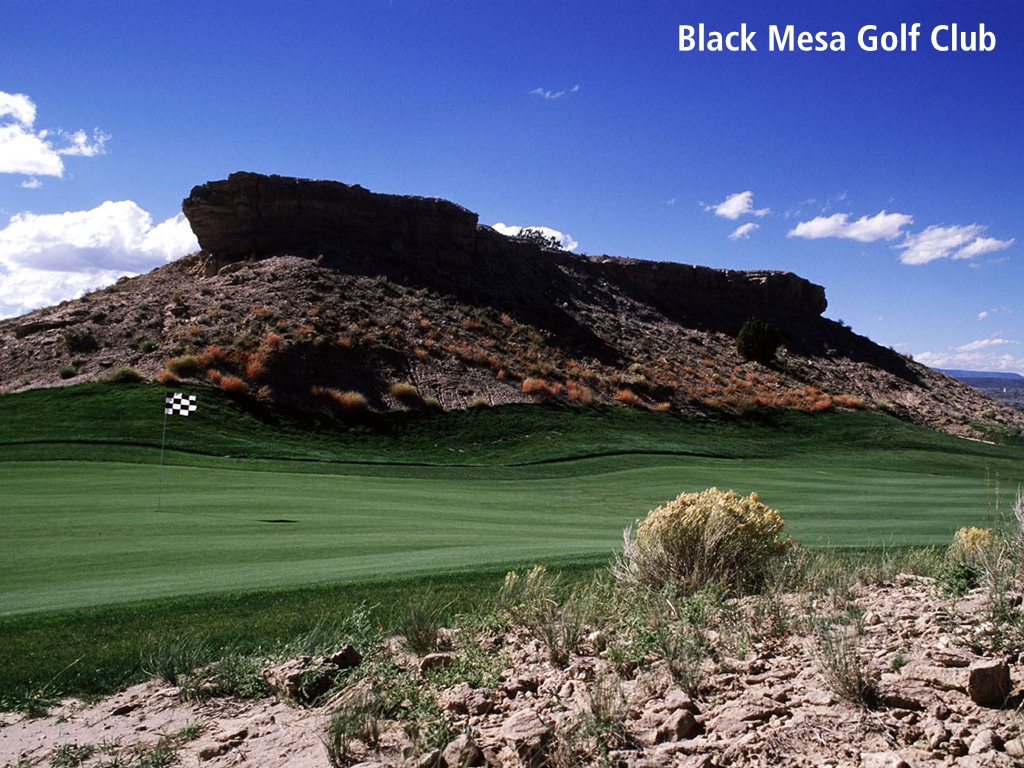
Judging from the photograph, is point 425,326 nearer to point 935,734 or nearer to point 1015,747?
point 935,734

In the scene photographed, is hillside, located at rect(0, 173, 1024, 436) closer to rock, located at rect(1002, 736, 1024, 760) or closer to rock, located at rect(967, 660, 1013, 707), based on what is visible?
rock, located at rect(967, 660, 1013, 707)

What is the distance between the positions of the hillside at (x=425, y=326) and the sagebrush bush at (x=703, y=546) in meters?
29.1

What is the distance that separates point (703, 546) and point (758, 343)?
5494cm

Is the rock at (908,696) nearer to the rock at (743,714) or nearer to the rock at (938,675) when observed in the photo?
the rock at (938,675)

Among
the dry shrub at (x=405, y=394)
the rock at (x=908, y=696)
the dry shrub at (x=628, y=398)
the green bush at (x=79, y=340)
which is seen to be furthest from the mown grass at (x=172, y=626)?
→ the dry shrub at (x=628, y=398)

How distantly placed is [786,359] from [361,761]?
62887mm

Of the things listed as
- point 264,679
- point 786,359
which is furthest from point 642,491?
point 786,359

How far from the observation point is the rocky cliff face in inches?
1957

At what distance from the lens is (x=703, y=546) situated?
7.89 meters

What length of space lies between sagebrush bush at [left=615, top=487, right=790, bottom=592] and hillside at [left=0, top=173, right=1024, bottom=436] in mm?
29124

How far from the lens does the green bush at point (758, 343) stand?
2363 inches

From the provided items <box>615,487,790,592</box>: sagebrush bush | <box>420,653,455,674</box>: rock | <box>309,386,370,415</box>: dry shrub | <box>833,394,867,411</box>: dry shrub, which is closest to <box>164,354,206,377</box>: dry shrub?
<box>309,386,370,415</box>: dry shrub

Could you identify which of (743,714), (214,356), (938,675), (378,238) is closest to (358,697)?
(743,714)

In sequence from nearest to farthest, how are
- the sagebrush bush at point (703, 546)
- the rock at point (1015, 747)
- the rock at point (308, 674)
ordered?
1. the rock at point (1015, 747)
2. the rock at point (308, 674)
3. the sagebrush bush at point (703, 546)
